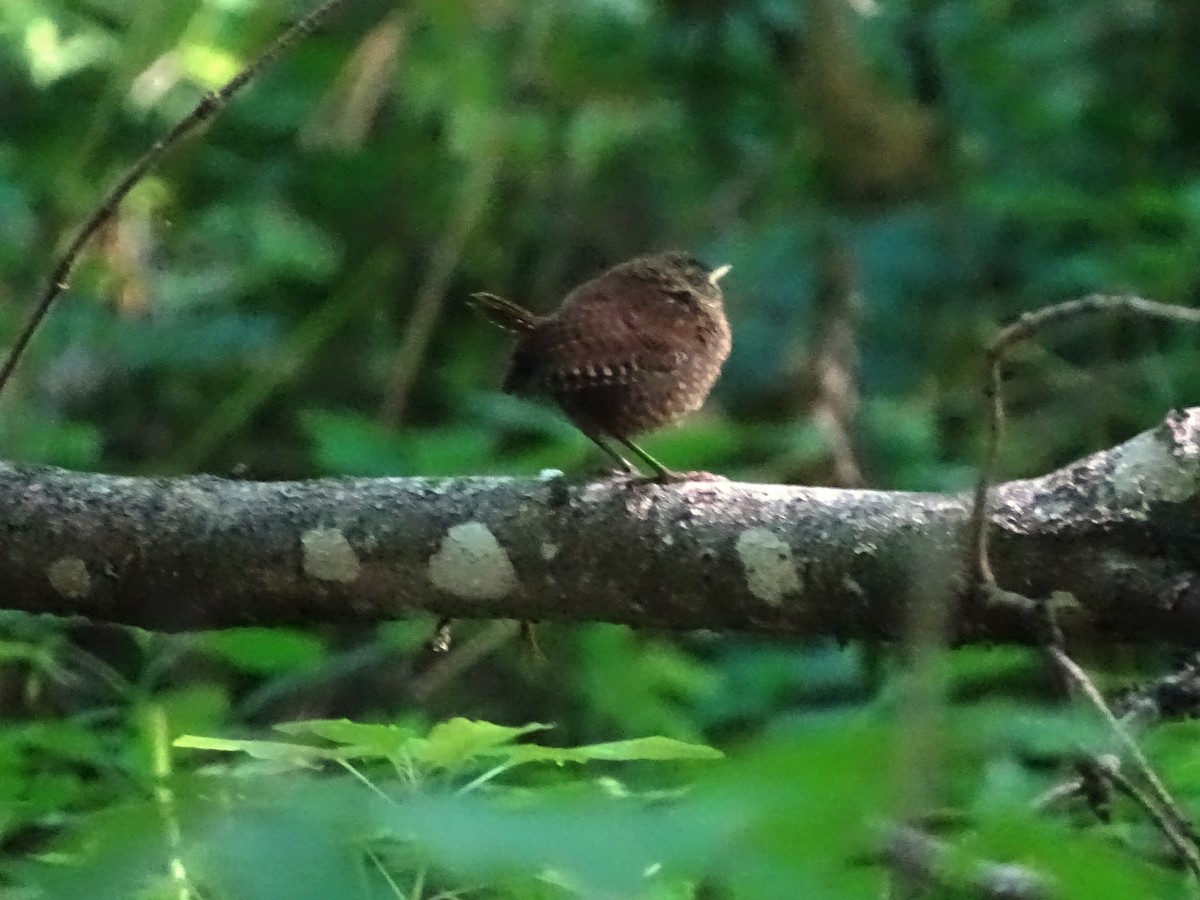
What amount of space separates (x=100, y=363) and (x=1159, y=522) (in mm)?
3222

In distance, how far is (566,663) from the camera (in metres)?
2.99

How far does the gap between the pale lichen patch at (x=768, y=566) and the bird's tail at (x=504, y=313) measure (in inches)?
23.2

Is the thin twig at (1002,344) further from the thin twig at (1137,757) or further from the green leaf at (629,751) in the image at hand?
the green leaf at (629,751)

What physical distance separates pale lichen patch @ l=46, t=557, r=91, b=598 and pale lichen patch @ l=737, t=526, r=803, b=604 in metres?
0.81

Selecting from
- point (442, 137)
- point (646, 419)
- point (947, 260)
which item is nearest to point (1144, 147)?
point (947, 260)

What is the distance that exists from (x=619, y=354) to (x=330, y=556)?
50 cm

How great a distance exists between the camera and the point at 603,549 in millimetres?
1617

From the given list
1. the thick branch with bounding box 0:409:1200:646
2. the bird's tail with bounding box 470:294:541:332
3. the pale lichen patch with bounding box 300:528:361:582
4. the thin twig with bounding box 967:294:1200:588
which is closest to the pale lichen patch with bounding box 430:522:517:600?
the thick branch with bounding box 0:409:1200:646

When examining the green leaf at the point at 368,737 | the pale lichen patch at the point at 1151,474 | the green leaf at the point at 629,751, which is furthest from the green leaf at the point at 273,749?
the pale lichen patch at the point at 1151,474

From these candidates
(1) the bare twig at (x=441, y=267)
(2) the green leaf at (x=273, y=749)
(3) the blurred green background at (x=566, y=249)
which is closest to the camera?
(2) the green leaf at (x=273, y=749)

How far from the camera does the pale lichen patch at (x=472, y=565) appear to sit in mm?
1645

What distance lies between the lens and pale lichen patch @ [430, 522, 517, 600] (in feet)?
5.40

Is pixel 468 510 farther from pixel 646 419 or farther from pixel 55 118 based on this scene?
pixel 55 118

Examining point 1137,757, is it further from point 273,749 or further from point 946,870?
point 273,749
